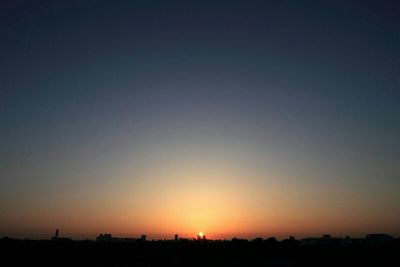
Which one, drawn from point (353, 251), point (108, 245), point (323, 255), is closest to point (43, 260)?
point (108, 245)

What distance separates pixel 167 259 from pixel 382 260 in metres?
22.7

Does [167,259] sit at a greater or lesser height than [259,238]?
lesser

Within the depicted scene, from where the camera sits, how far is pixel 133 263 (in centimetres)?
4069

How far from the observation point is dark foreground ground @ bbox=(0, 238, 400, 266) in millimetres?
40375

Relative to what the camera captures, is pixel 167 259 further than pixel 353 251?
No

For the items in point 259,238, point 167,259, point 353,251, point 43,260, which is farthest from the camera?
point 259,238

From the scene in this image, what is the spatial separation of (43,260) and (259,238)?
2622cm

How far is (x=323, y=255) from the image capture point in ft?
153

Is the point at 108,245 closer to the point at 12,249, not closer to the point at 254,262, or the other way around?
the point at 12,249

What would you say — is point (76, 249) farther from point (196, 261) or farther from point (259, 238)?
point (259, 238)

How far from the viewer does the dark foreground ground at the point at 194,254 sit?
132ft

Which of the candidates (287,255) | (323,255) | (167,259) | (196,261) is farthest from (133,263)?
(323,255)

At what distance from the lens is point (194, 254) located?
45438 millimetres

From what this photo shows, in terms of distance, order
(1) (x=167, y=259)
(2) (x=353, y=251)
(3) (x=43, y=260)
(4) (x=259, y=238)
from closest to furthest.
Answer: (3) (x=43, y=260), (1) (x=167, y=259), (2) (x=353, y=251), (4) (x=259, y=238)
